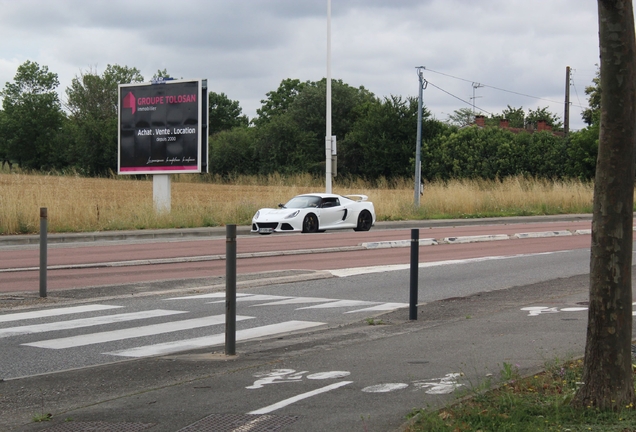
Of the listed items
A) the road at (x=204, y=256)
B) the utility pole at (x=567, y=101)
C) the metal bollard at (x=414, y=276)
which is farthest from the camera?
the utility pole at (x=567, y=101)

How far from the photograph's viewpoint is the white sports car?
2561 centimetres

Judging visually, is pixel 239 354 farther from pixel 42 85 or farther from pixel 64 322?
pixel 42 85

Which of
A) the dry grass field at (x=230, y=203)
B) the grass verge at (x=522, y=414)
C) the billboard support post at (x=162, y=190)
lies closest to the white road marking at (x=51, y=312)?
Result: the grass verge at (x=522, y=414)

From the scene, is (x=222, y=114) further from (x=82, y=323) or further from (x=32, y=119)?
(x=82, y=323)

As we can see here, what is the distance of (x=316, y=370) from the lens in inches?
269

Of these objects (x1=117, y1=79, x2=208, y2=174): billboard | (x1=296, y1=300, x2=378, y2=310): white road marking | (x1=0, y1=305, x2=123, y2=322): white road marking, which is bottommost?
(x1=0, y1=305, x2=123, y2=322): white road marking

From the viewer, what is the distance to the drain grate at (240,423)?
16.9 feet

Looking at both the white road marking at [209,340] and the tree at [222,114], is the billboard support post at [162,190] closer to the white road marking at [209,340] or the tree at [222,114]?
the white road marking at [209,340]

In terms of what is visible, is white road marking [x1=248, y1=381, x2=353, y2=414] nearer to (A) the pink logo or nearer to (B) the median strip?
(B) the median strip

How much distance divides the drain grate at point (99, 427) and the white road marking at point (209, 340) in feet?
8.61

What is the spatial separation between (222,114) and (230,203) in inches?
3515

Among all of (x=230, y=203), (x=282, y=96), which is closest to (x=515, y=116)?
(x=282, y=96)

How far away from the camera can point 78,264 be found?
53.4 feet

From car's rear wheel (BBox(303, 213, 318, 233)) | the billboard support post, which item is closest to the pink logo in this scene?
the billboard support post
